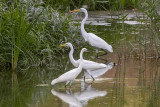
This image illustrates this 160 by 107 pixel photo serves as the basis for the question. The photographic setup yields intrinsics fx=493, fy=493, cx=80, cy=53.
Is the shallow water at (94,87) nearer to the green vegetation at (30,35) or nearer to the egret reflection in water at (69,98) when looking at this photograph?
the egret reflection in water at (69,98)

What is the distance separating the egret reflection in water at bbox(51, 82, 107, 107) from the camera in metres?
7.64

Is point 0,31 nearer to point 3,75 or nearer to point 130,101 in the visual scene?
point 3,75

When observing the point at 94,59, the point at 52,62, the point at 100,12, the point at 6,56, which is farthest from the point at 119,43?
the point at 100,12

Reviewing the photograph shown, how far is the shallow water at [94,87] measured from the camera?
299 inches

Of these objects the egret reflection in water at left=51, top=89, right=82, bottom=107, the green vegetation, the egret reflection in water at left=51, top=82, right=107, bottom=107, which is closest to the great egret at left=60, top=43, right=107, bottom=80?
the green vegetation

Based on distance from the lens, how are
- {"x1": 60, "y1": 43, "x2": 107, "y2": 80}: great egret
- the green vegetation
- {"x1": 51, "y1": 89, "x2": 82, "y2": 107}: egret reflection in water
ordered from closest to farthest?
{"x1": 51, "y1": 89, "x2": 82, "y2": 107}: egret reflection in water < {"x1": 60, "y1": 43, "x2": 107, "y2": 80}: great egret < the green vegetation

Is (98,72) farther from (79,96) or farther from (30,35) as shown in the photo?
(79,96)

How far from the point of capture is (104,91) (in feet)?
27.5

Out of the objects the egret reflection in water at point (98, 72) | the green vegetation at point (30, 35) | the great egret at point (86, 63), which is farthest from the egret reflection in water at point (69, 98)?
the green vegetation at point (30, 35)

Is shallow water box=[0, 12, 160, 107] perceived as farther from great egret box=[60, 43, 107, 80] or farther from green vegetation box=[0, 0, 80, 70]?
green vegetation box=[0, 0, 80, 70]

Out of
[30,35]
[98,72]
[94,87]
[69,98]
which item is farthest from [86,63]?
[69,98]

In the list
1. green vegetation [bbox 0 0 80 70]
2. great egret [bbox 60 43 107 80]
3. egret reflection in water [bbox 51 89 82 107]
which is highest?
green vegetation [bbox 0 0 80 70]

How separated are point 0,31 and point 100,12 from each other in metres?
11.4

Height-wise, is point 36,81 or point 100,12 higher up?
point 100,12
